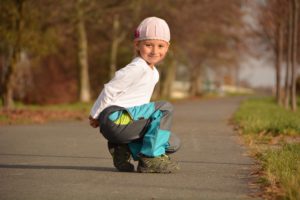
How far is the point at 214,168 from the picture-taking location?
816 centimetres

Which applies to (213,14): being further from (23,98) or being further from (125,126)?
(125,126)

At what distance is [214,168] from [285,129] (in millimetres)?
5249

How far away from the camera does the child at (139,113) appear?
7617mm

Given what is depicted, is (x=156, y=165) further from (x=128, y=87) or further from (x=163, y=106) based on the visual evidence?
(x=128, y=87)

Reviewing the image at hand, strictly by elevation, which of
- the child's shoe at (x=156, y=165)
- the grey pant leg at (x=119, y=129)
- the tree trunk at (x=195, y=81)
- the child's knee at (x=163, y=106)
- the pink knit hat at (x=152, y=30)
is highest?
the pink knit hat at (x=152, y=30)

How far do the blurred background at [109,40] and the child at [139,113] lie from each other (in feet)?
49.8

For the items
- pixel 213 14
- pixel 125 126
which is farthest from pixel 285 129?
pixel 213 14

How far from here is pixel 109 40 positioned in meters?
43.6

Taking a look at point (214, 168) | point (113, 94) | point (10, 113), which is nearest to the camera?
point (113, 94)

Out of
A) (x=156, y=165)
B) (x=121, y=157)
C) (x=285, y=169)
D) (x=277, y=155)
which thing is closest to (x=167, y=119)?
(x=156, y=165)

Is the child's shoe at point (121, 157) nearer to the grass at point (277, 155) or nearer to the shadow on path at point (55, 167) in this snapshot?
the shadow on path at point (55, 167)

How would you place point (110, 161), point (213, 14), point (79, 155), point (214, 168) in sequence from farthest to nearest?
point (213, 14), point (79, 155), point (110, 161), point (214, 168)

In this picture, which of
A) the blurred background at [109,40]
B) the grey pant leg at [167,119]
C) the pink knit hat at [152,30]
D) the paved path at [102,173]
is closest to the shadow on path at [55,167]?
the paved path at [102,173]

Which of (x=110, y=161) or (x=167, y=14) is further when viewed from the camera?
(x=167, y=14)
